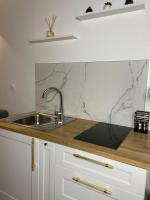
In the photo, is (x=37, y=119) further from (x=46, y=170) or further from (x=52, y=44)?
(x=52, y=44)

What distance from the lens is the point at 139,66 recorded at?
1.46 meters

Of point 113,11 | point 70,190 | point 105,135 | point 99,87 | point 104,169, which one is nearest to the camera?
point 104,169

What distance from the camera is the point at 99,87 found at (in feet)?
5.49

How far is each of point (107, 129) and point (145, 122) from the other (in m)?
0.32

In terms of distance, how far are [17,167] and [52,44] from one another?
1336mm

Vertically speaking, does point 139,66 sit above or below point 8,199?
above

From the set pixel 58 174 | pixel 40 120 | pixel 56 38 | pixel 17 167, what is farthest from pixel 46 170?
pixel 56 38

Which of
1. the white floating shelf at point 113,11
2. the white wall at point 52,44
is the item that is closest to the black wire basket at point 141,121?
the white wall at point 52,44

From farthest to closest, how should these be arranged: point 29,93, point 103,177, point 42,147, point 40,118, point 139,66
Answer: point 29,93 → point 40,118 → point 139,66 → point 42,147 → point 103,177

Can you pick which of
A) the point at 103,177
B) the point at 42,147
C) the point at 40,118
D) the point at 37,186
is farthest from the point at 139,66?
the point at 37,186

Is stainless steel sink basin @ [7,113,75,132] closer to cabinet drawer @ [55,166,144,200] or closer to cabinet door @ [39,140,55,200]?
cabinet door @ [39,140,55,200]

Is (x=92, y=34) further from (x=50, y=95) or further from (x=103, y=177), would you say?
(x=103, y=177)

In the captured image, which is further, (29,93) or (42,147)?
(29,93)

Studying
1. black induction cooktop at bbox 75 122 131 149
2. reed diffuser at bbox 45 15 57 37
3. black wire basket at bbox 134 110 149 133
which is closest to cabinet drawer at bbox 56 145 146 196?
black induction cooktop at bbox 75 122 131 149
